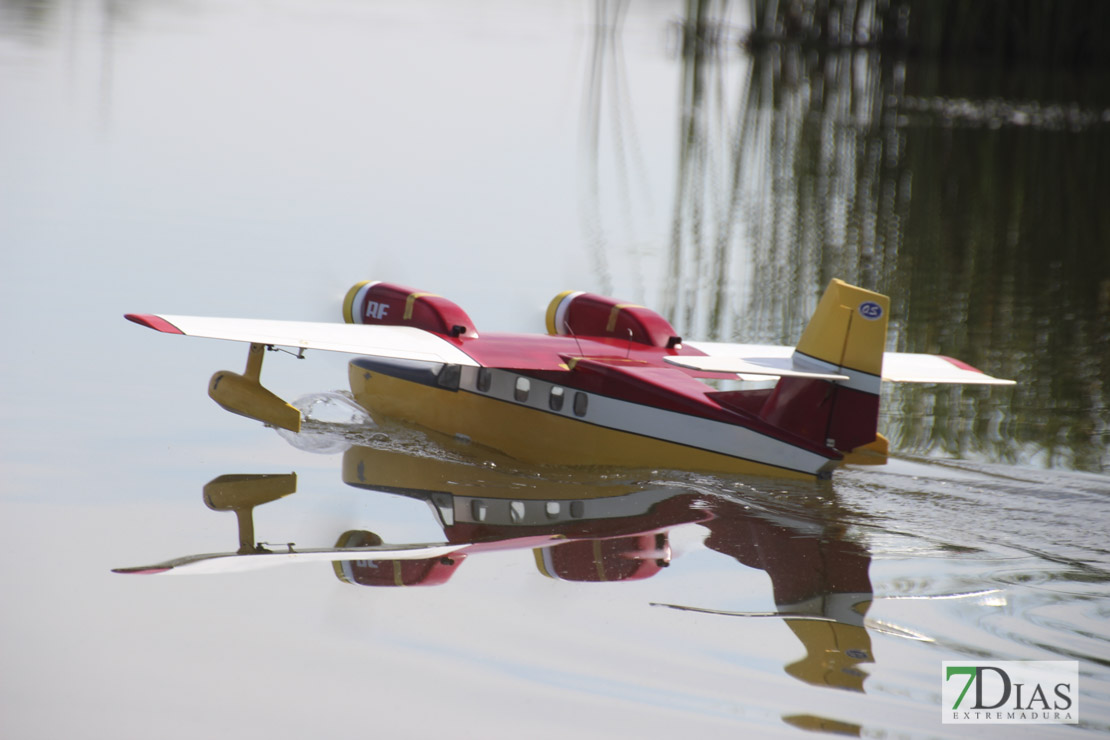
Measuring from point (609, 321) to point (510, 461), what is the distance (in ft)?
7.70

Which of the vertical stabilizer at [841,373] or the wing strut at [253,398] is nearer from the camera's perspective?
the vertical stabilizer at [841,373]

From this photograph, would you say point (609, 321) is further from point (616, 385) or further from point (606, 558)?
point (606, 558)

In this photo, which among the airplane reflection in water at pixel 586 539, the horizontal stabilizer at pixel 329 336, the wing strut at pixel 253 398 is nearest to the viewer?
the airplane reflection in water at pixel 586 539

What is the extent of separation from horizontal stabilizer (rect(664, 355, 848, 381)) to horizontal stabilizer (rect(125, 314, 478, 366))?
253 centimetres

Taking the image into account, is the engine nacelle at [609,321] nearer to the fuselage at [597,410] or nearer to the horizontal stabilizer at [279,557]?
the fuselage at [597,410]

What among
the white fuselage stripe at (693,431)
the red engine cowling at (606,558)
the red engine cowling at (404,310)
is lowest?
the red engine cowling at (606,558)

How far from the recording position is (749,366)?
11438 millimetres

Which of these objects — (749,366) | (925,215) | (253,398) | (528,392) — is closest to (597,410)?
(528,392)

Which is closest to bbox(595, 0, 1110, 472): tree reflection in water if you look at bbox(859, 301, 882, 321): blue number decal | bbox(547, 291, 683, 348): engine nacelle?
bbox(859, 301, 882, 321): blue number decal

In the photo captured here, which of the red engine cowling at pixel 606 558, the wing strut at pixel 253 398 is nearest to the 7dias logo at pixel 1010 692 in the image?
the red engine cowling at pixel 606 558

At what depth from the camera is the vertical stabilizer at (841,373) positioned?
11.7 metres

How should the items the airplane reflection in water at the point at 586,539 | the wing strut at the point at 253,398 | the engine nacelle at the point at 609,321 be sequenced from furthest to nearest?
1. the engine nacelle at the point at 609,321
2. the wing strut at the point at 253,398
3. the airplane reflection in water at the point at 586,539

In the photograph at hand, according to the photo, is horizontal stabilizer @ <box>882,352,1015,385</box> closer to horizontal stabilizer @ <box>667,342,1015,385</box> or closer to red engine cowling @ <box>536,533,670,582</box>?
horizontal stabilizer @ <box>667,342,1015,385</box>

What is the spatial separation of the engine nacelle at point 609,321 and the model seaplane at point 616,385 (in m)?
0.04
